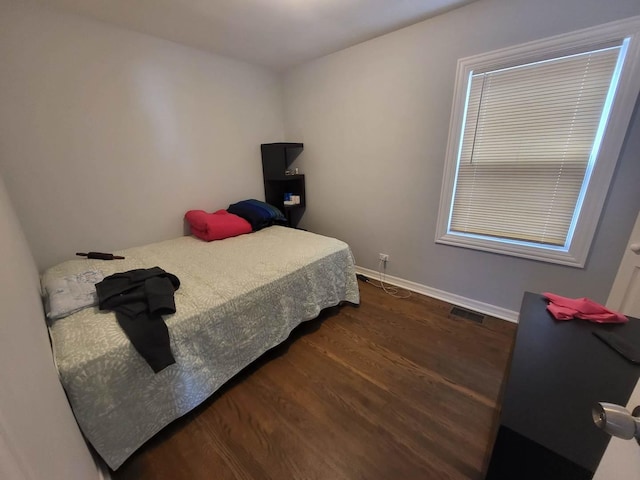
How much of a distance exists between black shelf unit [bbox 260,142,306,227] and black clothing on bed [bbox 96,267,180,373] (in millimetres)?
1810

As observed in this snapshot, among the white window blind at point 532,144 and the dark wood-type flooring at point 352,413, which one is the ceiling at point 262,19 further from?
the dark wood-type flooring at point 352,413

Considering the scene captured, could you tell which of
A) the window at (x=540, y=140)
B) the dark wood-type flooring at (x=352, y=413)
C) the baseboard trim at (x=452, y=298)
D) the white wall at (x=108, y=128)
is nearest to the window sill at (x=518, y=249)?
the window at (x=540, y=140)

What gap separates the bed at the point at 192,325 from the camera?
100 centimetres

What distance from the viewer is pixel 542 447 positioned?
680 millimetres

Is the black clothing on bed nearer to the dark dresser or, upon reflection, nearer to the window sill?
the dark dresser

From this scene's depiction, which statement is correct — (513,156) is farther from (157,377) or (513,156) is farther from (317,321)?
(157,377)

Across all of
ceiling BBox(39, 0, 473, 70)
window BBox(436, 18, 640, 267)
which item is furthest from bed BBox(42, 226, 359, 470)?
ceiling BBox(39, 0, 473, 70)

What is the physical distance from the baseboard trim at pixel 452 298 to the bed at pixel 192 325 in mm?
617

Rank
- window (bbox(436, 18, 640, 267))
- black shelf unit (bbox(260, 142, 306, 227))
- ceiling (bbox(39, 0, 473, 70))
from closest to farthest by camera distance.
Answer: window (bbox(436, 18, 640, 267)), ceiling (bbox(39, 0, 473, 70)), black shelf unit (bbox(260, 142, 306, 227))

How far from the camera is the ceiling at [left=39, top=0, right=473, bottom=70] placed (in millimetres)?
1634

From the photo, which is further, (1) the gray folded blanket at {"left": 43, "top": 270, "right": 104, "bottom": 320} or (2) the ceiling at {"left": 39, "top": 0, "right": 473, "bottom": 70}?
(2) the ceiling at {"left": 39, "top": 0, "right": 473, "bottom": 70}

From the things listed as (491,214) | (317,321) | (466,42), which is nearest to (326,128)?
(466,42)

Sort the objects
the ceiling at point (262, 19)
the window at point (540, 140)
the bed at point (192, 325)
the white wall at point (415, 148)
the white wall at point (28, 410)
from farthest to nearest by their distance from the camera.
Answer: the ceiling at point (262, 19) → the white wall at point (415, 148) → the window at point (540, 140) → the bed at point (192, 325) → the white wall at point (28, 410)

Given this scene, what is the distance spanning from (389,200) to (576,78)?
1397 mm
